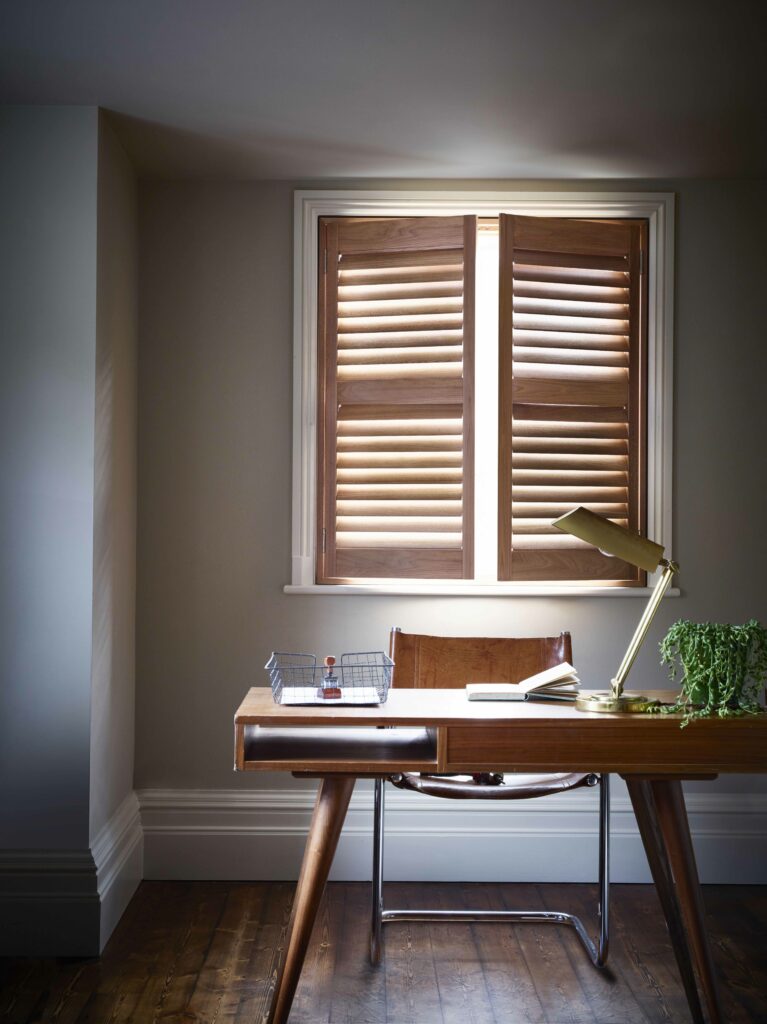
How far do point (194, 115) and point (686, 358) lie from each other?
189cm

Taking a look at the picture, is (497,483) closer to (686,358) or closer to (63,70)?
(686,358)

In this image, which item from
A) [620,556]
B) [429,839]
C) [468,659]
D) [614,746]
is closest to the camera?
[614,746]

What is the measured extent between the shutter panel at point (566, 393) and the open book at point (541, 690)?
944mm

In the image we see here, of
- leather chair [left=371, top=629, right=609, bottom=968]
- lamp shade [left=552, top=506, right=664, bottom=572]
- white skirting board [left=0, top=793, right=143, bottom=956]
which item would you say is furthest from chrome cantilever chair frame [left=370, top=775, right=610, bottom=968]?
white skirting board [left=0, top=793, right=143, bottom=956]

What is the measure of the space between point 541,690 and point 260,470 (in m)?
1.45

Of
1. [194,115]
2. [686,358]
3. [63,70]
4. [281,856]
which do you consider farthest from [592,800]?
[63,70]

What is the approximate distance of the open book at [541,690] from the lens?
2531mm

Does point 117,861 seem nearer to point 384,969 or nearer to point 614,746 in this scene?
point 384,969

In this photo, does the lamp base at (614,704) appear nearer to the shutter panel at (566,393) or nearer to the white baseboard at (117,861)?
the shutter panel at (566,393)

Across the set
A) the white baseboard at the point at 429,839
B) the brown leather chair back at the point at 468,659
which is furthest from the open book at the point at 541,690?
the white baseboard at the point at 429,839

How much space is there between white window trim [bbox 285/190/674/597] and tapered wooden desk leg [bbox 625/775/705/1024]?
1084mm

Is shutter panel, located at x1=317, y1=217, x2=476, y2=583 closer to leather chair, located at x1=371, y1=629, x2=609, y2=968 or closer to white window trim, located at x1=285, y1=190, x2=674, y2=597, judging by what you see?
white window trim, located at x1=285, y1=190, x2=674, y2=597

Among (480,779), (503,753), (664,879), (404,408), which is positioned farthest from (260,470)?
(664,879)

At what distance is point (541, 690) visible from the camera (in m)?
2.56
